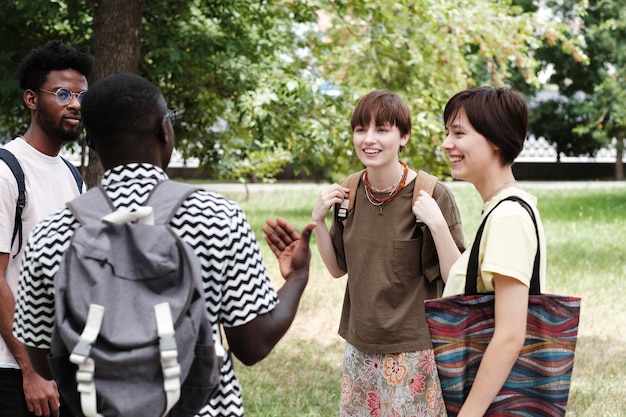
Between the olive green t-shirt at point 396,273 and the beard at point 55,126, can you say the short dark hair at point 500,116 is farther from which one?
the beard at point 55,126

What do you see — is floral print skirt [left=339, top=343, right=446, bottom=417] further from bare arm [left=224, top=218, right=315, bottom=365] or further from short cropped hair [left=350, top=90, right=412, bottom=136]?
bare arm [left=224, top=218, right=315, bottom=365]

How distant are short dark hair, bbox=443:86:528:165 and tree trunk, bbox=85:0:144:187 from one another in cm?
550

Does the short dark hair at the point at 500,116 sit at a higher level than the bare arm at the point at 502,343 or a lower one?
higher

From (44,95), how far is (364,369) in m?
1.53

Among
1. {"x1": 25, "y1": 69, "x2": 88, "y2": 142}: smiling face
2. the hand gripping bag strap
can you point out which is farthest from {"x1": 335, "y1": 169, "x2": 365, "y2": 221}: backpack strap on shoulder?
{"x1": 25, "y1": 69, "x2": 88, "y2": 142}: smiling face

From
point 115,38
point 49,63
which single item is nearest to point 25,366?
point 49,63

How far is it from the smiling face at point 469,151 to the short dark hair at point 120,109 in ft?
2.92

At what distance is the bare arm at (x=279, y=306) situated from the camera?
1967mm

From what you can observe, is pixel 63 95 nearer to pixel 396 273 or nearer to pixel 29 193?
pixel 29 193

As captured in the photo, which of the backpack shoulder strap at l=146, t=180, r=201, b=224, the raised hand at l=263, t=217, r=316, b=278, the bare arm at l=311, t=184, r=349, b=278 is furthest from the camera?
the bare arm at l=311, t=184, r=349, b=278

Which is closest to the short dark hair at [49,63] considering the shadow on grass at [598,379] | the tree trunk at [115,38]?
the shadow on grass at [598,379]

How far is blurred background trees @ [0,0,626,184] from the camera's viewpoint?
307 inches

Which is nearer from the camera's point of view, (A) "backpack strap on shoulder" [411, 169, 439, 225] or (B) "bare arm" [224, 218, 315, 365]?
(B) "bare arm" [224, 218, 315, 365]

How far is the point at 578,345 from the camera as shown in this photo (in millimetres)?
7102
